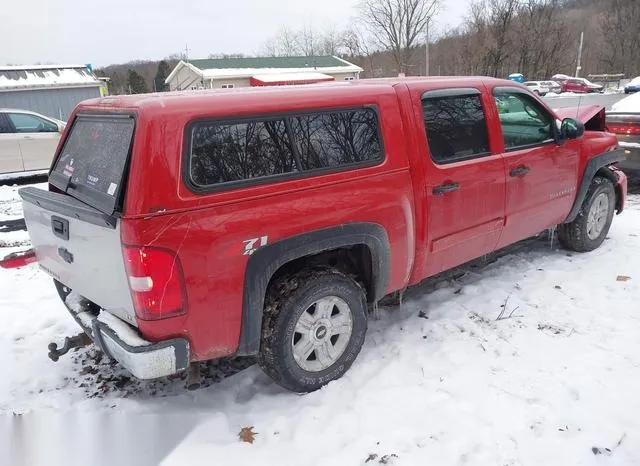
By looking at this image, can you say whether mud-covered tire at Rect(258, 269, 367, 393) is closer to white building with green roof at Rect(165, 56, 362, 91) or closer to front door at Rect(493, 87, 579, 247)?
front door at Rect(493, 87, 579, 247)

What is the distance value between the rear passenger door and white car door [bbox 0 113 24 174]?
456 inches

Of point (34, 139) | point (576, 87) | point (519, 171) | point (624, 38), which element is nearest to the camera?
point (519, 171)

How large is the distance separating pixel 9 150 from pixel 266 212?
11665 millimetres

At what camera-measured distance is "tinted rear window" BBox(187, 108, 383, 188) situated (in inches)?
103

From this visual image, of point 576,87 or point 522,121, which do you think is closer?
point 522,121

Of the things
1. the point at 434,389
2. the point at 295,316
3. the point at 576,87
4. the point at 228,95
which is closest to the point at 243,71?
the point at 576,87

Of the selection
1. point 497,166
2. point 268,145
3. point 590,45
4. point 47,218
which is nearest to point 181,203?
point 268,145

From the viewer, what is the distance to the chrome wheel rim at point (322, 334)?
312 centimetres

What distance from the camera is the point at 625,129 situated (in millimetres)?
7648

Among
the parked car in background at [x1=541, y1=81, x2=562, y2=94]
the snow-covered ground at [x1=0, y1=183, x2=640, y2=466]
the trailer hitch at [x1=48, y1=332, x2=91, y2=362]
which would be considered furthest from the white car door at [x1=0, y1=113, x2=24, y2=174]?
the parked car in background at [x1=541, y1=81, x2=562, y2=94]

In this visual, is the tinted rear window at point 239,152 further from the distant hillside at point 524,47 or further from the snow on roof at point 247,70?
the distant hillside at point 524,47

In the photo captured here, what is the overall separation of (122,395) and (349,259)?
176 cm

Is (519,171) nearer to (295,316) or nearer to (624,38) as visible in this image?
(295,316)

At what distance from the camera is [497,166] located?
3992 mm
